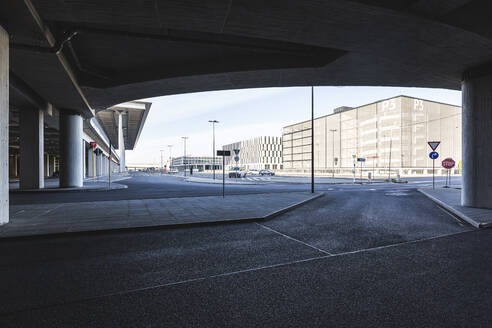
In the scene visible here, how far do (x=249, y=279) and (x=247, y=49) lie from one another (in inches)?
338

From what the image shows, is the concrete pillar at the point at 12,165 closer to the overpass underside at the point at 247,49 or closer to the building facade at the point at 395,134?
the overpass underside at the point at 247,49

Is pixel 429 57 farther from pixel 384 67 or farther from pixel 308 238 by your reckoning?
pixel 308 238

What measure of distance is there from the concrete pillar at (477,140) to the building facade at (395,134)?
51317 mm

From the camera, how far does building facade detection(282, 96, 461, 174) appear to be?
6812cm

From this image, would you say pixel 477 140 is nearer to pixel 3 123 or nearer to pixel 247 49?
pixel 247 49

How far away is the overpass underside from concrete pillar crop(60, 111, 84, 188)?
3701 millimetres

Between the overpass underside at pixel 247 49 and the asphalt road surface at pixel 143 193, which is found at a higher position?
the overpass underside at pixel 247 49

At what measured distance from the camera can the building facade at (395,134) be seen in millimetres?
68125

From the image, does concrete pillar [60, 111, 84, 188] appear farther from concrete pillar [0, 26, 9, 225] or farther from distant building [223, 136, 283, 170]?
distant building [223, 136, 283, 170]

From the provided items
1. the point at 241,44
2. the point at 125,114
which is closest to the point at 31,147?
the point at 241,44

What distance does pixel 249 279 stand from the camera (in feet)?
12.7

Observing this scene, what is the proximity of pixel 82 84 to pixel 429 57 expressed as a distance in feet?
48.1

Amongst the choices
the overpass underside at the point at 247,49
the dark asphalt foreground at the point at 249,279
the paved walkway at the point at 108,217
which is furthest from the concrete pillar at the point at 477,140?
the paved walkway at the point at 108,217

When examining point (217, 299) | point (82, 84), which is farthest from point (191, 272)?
point (82, 84)
